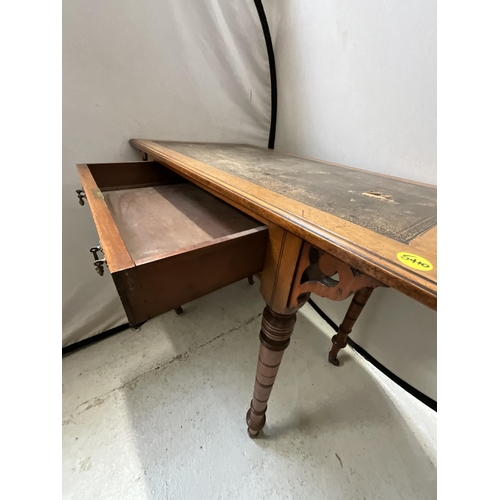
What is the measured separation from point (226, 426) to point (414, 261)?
75 centimetres

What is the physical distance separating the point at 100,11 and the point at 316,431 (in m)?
1.41

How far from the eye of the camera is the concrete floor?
0.62 meters

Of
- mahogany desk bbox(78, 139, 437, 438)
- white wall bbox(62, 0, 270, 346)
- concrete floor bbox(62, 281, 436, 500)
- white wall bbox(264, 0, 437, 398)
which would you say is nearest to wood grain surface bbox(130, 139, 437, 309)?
mahogany desk bbox(78, 139, 437, 438)

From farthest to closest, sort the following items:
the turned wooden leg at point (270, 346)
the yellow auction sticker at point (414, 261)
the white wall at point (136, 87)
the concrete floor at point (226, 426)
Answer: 1. the white wall at point (136, 87)
2. the concrete floor at point (226, 426)
3. the turned wooden leg at point (270, 346)
4. the yellow auction sticker at point (414, 261)

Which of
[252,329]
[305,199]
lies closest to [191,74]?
[305,199]

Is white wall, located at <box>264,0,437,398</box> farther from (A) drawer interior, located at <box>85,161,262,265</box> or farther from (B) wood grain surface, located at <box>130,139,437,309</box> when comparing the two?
(A) drawer interior, located at <box>85,161,262,265</box>

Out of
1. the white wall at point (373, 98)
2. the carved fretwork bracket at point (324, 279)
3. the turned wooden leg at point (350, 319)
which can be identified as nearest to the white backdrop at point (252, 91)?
the white wall at point (373, 98)

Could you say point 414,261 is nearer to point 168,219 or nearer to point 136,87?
point 168,219

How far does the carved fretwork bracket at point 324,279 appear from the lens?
331mm

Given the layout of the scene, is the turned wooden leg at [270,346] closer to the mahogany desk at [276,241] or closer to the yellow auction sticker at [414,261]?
the mahogany desk at [276,241]

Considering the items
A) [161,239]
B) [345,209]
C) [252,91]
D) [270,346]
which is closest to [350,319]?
[270,346]

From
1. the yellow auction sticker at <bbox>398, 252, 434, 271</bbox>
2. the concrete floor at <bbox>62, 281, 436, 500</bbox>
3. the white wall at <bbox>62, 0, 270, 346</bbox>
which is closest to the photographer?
the yellow auction sticker at <bbox>398, 252, 434, 271</bbox>

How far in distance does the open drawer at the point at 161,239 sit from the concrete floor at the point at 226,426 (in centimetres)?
57

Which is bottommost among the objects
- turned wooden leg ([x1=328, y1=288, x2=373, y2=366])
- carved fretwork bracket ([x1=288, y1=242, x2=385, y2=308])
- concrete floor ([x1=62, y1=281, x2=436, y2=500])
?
concrete floor ([x1=62, y1=281, x2=436, y2=500])
